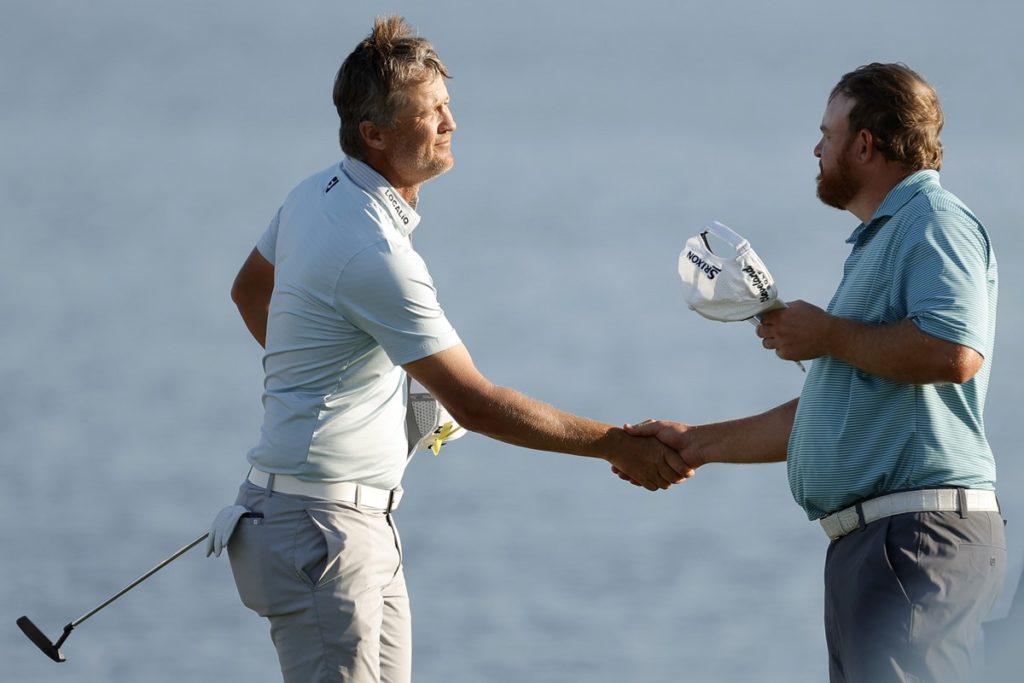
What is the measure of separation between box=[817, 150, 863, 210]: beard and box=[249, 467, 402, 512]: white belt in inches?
55.4

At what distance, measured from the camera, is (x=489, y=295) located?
55.9 feet

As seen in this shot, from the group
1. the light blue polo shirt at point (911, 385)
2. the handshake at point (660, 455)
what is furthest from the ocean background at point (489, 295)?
the light blue polo shirt at point (911, 385)

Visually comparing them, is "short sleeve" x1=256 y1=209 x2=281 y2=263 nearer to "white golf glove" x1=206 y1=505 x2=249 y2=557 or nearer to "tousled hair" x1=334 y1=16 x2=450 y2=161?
"tousled hair" x1=334 y1=16 x2=450 y2=161

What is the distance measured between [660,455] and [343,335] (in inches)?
51.4

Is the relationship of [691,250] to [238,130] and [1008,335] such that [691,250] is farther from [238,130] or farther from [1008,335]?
[238,130]

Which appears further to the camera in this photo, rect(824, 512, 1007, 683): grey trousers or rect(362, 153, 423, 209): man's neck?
rect(362, 153, 423, 209): man's neck

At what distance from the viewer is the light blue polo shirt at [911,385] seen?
3936 mm

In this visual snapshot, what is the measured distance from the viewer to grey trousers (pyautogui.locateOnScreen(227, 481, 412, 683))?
430 cm

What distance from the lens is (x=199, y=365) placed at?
15.0 meters

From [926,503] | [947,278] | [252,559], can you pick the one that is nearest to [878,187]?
[947,278]

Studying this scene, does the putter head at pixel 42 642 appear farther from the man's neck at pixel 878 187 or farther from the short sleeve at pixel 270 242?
the man's neck at pixel 878 187

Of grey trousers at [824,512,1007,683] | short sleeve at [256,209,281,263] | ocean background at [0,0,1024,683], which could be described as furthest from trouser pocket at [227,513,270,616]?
ocean background at [0,0,1024,683]

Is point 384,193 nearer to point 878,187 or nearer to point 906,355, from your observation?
point 878,187

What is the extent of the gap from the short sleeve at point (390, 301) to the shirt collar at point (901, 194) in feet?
3.65
